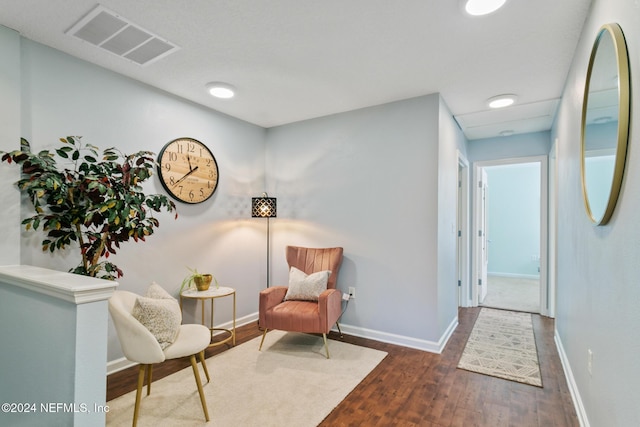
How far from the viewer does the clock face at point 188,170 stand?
9.91 feet

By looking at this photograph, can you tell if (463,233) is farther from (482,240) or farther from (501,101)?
(501,101)

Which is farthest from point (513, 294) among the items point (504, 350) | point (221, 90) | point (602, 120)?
point (221, 90)

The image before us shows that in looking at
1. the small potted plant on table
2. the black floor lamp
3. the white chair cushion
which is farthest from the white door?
the white chair cushion

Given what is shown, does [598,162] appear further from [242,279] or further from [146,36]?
[242,279]

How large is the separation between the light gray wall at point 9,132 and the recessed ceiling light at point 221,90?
4.25 ft

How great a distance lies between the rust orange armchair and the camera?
282cm

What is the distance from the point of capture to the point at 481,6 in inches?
71.3

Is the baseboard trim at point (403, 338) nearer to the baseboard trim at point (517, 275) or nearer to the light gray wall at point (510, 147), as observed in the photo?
the light gray wall at point (510, 147)

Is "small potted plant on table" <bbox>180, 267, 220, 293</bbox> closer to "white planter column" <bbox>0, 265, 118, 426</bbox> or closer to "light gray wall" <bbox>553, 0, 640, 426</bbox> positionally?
"white planter column" <bbox>0, 265, 118, 426</bbox>

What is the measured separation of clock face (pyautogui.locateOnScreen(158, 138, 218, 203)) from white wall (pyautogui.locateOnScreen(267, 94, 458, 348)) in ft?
3.29

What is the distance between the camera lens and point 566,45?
2203 mm

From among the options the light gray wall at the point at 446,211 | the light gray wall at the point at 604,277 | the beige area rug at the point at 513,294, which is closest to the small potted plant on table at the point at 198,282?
the light gray wall at the point at 446,211

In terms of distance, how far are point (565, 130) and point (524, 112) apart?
2.92ft

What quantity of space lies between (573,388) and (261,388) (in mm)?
2204
